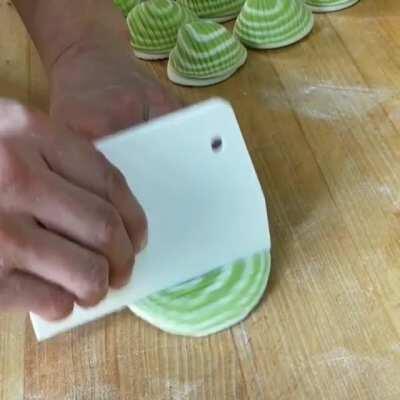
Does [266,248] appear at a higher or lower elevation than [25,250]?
lower

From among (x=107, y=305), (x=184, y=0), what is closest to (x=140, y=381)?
(x=107, y=305)

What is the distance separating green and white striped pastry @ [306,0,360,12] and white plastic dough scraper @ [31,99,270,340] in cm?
35

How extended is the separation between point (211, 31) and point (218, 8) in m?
0.09

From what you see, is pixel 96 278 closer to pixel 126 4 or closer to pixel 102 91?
pixel 102 91

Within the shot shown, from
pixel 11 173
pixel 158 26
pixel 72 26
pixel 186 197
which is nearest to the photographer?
pixel 11 173

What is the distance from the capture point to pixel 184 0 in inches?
34.1

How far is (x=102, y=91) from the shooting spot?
0.61m

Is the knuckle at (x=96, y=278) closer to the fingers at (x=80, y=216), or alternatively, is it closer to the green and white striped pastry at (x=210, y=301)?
the fingers at (x=80, y=216)

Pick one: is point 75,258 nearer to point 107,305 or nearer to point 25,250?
point 25,250

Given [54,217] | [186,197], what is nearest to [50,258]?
[54,217]

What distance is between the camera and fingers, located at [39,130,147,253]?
0.43 m

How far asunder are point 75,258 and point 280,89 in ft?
1.26

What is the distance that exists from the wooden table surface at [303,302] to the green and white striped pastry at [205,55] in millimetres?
44

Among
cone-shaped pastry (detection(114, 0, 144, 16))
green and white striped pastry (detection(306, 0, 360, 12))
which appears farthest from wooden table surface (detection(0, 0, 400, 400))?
cone-shaped pastry (detection(114, 0, 144, 16))
